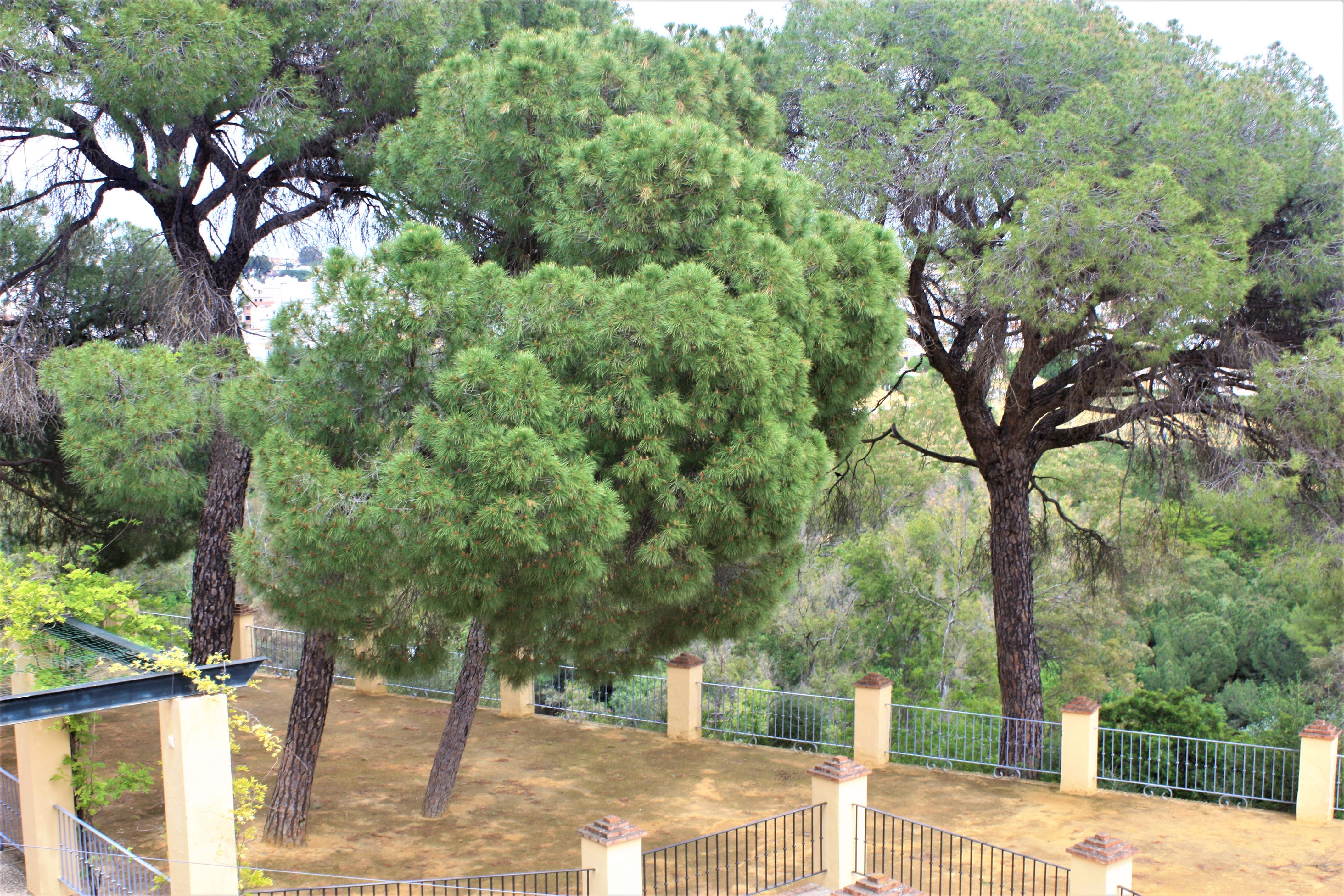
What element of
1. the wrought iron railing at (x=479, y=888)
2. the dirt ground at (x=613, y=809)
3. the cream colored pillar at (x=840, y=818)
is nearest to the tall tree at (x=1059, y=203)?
the dirt ground at (x=613, y=809)

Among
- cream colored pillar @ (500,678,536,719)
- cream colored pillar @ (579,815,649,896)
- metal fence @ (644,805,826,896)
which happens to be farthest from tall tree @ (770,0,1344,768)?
cream colored pillar @ (579,815,649,896)

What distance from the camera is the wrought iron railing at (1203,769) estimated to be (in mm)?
12617

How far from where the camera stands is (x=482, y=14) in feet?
45.0

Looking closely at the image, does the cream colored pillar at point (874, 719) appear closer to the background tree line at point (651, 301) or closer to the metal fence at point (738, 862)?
the background tree line at point (651, 301)

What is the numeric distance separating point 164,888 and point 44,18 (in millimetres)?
9165

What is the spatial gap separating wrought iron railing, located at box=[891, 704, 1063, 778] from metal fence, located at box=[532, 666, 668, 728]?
3.60 meters

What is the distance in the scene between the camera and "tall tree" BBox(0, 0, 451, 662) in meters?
11.4

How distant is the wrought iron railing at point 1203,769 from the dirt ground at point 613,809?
1.68 ft

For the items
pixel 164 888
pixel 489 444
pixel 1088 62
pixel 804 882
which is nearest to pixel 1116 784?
pixel 804 882

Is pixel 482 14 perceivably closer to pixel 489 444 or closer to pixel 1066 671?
pixel 489 444

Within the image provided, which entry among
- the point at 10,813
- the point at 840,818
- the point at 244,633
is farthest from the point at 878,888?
the point at 244,633

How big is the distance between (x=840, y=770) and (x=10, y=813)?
26.5 ft

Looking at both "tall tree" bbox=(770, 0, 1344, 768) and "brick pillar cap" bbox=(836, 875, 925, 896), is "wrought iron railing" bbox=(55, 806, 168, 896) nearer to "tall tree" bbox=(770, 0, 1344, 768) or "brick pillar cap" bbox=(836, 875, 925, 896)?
"brick pillar cap" bbox=(836, 875, 925, 896)

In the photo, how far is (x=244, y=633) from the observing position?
19031mm
